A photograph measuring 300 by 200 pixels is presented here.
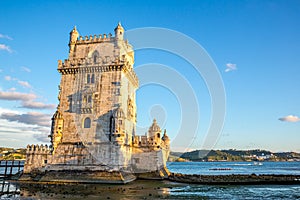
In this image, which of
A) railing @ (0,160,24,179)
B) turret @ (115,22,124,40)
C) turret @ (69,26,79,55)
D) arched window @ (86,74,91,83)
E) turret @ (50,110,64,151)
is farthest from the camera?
railing @ (0,160,24,179)

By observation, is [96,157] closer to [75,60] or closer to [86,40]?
[75,60]

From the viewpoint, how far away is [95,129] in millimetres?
35438

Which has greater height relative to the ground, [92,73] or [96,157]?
[92,73]

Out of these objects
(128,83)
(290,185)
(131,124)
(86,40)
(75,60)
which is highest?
(86,40)

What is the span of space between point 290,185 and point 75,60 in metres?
34.2

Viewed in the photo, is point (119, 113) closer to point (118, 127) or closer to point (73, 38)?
point (118, 127)

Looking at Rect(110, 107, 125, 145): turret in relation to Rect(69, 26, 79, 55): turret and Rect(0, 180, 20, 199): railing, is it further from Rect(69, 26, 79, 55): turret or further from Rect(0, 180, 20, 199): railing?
Rect(69, 26, 79, 55): turret

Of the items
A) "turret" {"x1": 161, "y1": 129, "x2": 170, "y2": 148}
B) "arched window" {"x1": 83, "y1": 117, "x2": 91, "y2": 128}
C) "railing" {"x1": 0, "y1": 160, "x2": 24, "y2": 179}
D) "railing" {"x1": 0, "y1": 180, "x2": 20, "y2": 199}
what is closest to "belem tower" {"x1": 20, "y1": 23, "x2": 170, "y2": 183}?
"arched window" {"x1": 83, "y1": 117, "x2": 91, "y2": 128}

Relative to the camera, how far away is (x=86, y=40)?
4000 centimetres

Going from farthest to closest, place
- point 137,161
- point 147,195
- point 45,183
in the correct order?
point 137,161
point 45,183
point 147,195

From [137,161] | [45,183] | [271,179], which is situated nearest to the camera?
[45,183]

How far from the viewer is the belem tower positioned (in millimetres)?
34094

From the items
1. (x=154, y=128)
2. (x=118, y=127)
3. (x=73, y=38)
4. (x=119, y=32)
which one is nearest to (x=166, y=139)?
(x=154, y=128)

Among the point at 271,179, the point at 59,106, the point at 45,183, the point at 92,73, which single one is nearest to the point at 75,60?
the point at 92,73
